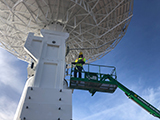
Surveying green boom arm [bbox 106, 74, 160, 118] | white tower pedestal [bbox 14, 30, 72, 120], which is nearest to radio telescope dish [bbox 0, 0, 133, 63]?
white tower pedestal [bbox 14, 30, 72, 120]

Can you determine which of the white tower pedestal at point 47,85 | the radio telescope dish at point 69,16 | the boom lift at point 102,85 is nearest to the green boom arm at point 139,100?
the boom lift at point 102,85

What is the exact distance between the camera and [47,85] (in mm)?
7328

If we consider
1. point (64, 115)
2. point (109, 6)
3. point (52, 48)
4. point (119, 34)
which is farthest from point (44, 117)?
point (119, 34)

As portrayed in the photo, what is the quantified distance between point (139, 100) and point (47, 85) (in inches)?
250

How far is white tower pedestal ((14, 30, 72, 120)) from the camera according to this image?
591 cm

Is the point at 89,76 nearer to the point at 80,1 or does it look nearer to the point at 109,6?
the point at 80,1

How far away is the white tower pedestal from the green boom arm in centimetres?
396

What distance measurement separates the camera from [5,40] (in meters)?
15.2

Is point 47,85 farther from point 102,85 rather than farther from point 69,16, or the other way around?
point 69,16

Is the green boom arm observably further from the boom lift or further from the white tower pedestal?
the white tower pedestal

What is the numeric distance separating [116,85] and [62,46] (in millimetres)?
4494

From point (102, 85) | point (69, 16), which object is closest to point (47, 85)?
point (102, 85)

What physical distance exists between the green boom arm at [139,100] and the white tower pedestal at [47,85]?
3959mm

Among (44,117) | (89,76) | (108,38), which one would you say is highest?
(108,38)
